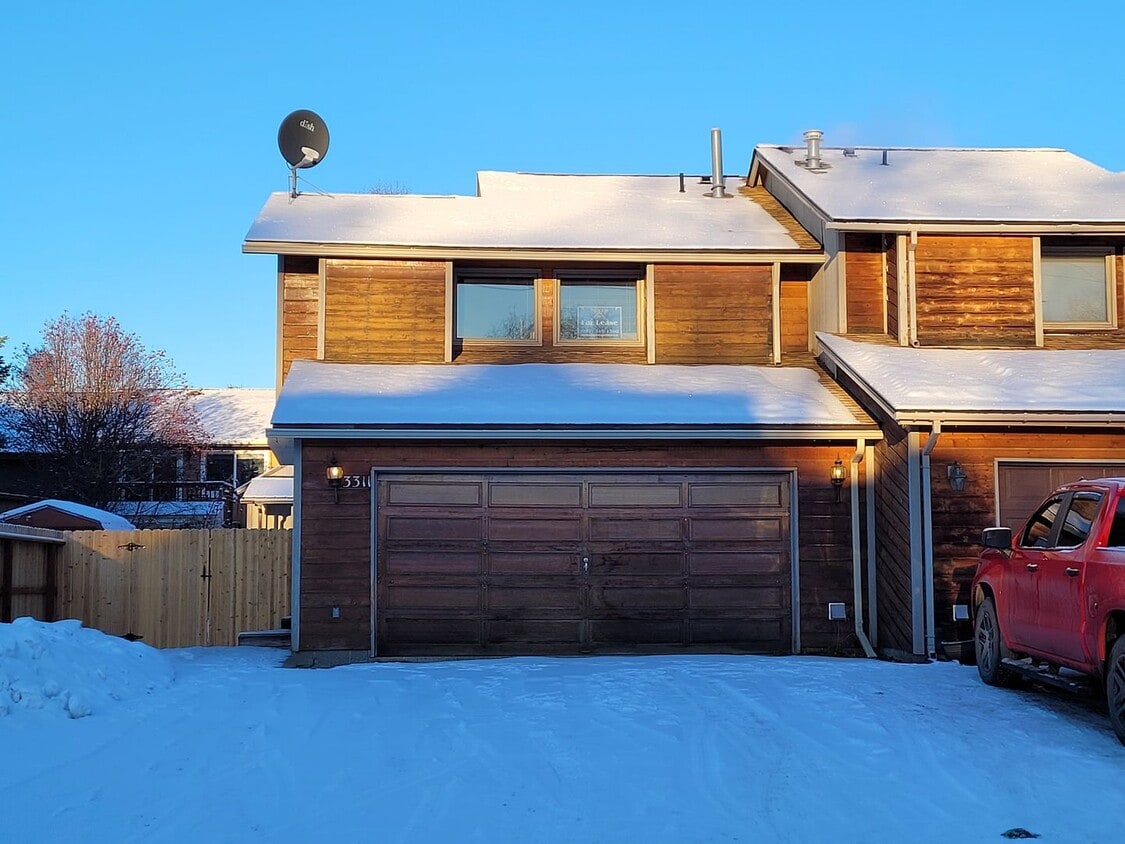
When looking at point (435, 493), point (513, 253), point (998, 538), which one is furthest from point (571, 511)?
point (998, 538)

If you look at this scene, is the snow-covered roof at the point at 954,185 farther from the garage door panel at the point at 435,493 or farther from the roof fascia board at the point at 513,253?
the garage door panel at the point at 435,493

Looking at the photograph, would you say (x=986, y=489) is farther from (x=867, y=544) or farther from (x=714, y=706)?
(x=714, y=706)

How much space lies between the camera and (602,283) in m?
15.9

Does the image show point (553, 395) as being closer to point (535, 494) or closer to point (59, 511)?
point (535, 494)

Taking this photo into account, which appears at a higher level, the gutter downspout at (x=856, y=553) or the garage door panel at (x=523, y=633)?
the gutter downspout at (x=856, y=553)

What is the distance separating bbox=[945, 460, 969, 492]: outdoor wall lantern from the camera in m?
12.3

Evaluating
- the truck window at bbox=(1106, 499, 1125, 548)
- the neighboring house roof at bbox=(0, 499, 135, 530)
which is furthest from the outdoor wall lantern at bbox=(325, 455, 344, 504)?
the neighboring house roof at bbox=(0, 499, 135, 530)

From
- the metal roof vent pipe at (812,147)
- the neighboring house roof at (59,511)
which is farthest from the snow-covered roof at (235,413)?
the metal roof vent pipe at (812,147)

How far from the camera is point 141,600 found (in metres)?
16.9

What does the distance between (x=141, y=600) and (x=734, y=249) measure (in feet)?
33.8

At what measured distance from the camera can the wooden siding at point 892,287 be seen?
14617mm

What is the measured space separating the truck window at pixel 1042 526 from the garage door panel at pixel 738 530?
4467mm

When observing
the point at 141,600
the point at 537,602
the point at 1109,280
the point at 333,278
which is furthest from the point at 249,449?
the point at 1109,280

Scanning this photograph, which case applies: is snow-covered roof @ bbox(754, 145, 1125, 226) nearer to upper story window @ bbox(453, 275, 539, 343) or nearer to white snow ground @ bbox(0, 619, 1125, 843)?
upper story window @ bbox(453, 275, 539, 343)
